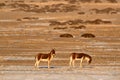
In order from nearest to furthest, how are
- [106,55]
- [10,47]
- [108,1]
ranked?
[106,55] → [10,47] → [108,1]

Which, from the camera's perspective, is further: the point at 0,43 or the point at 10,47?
the point at 0,43

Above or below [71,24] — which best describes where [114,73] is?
above

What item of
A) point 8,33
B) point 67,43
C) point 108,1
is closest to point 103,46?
point 67,43

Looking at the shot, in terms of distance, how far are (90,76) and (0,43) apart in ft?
46.0

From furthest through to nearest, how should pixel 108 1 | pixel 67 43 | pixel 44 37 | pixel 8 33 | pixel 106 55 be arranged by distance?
pixel 108 1
pixel 8 33
pixel 44 37
pixel 67 43
pixel 106 55

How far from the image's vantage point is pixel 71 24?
153 ft

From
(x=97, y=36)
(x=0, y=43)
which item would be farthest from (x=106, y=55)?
(x=97, y=36)

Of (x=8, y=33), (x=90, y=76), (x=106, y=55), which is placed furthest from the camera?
(x=8, y=33)

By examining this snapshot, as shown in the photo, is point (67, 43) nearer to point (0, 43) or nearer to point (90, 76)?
point (0, 43)

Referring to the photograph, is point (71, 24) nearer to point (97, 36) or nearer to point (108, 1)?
point (97, 36)

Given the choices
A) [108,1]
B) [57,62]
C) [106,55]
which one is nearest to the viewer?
[57,62]

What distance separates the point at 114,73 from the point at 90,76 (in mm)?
1226

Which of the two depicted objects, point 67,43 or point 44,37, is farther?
point 44,37

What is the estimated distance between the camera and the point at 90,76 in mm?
18453
